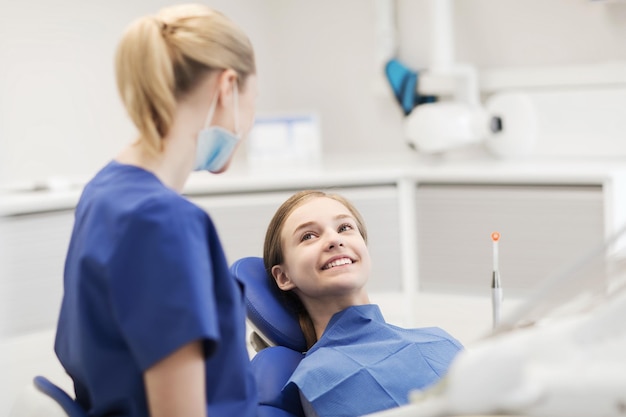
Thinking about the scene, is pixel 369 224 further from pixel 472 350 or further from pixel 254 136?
pixel 472 350

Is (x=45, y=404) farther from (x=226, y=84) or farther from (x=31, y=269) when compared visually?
(x=31, y=269)

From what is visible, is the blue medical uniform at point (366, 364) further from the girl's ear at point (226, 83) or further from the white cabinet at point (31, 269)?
the white cabinet at point (31, 269)

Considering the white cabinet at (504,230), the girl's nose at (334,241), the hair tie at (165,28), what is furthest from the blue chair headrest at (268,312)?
the white cabinet at (504,230)

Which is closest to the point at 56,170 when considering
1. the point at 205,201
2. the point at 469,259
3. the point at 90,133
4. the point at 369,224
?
the point at 90,133

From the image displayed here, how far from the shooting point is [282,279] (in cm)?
198

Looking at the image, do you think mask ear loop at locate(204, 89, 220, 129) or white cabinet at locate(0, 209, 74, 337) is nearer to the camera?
mask ear loop at locate(204, 89, 220, 129)

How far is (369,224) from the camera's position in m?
2.94

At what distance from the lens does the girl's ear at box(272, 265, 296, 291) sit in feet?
6.44

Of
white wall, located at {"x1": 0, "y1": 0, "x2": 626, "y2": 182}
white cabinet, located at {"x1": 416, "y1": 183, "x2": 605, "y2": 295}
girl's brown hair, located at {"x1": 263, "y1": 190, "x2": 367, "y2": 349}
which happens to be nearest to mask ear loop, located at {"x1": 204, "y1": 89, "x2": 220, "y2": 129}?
girl's brown hair, located at {"x1": 263, "y1": 190, "x2": 367, "y2": 349}

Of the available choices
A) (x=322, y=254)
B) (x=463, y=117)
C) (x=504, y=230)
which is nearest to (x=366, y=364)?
(x=322, y=254)

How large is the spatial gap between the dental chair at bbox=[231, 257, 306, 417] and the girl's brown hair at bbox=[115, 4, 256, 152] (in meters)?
0.55

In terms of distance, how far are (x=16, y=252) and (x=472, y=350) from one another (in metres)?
1.79

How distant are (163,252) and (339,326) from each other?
0.66 metres

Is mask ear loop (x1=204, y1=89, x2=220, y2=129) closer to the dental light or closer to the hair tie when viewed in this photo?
the hair tie
